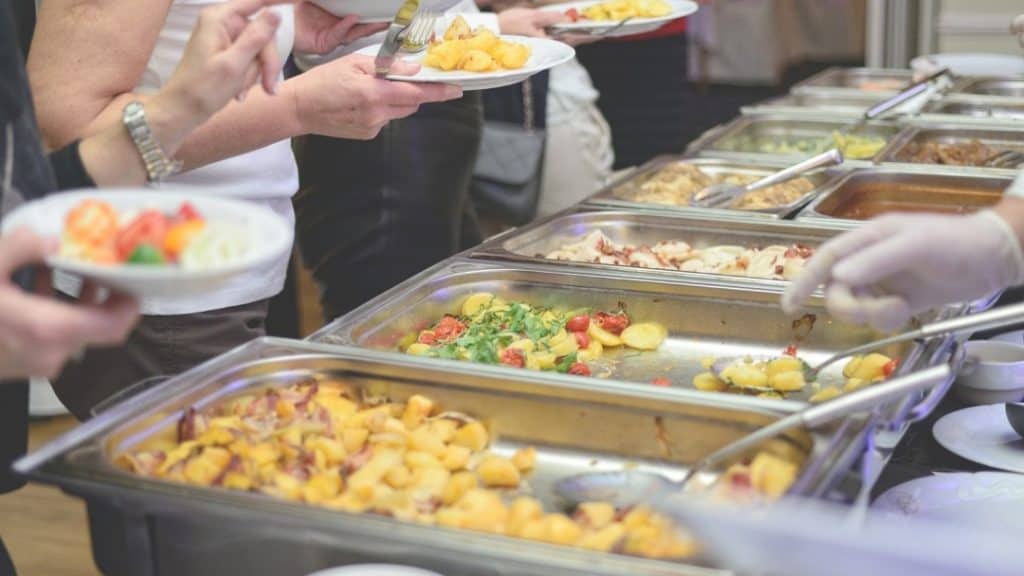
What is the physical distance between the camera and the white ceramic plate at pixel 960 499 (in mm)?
1642

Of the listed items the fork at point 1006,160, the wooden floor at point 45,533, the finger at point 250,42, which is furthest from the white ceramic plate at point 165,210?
the fork at point 1006,160

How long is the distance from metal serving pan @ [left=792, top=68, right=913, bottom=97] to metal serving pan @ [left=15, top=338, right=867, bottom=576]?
2.38 m

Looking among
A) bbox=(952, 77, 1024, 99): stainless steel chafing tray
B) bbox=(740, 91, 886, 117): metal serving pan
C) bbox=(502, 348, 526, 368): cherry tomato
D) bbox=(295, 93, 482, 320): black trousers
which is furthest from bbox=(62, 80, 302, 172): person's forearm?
bbox=(952, 77, 1024, 99): stainless steel chafing tray

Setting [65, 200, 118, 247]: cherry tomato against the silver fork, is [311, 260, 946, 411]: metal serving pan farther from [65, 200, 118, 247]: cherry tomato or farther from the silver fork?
[65, 200, 118, 247]: cherry tomato

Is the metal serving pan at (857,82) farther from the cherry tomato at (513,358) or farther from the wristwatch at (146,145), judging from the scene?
the wristwatch at (146,145)

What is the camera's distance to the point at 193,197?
126cm

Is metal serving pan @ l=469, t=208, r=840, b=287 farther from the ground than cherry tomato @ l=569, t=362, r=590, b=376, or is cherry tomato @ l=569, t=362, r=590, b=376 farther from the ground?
metal serving pan @ l=469, t=208, r=840, b=287

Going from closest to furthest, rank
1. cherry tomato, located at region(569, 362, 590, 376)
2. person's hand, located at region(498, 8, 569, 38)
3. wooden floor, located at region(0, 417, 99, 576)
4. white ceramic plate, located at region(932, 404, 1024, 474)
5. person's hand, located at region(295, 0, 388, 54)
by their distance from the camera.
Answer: white ceramic plate, located at region(932, 404, 1024, 474) < cherry tomato, located at region(569, 362, 590, 376) < person's hand, located at region(295, 0, 388, 54) < person's hand, located at region(498, 8, 569, 38) < wooden floor, located at region(0, 417, 99, 576)

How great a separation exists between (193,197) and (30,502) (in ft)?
8.02

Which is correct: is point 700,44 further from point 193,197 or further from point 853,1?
point 193,197

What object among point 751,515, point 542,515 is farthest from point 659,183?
point 751,515

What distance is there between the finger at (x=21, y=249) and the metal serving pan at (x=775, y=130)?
7.13 feet

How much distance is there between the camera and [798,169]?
264 centimetres

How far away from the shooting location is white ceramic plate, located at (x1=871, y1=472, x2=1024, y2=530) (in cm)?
164
